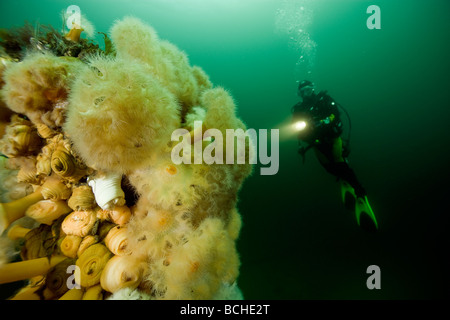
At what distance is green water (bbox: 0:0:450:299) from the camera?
53.8ft

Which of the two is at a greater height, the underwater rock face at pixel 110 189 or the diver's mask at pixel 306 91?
the diver's mask at pixel 306 91

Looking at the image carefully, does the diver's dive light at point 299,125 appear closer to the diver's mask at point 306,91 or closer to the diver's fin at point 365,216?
the diver's mask at point 306,91

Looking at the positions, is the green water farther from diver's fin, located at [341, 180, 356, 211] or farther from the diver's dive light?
diver's fin, located at [341, 180, 356, 211]

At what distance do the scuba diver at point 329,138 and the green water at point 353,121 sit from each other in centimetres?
259

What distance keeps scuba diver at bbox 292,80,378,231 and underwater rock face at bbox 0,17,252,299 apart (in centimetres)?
610

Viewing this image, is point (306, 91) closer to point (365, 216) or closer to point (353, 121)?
point (365, 216)

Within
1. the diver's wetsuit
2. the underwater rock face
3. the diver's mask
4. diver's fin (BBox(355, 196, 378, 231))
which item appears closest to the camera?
the underwater rock face

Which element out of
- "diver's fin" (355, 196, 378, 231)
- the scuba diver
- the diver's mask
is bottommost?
"diver's fin" (355, 196, 378, 231)

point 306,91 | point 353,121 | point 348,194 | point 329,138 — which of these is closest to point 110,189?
point 329,138

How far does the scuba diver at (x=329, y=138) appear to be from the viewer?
686 cm

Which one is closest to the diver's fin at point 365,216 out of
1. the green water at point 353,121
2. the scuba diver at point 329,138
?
the scuba diver at point 329,138

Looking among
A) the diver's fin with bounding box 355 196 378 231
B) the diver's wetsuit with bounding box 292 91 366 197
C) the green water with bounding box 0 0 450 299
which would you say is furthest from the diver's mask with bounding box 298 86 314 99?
the diver's fin with bounding box 355 196 378 231

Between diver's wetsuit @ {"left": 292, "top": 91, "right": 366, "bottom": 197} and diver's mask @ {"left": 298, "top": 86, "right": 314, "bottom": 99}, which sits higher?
diver's mask @ {"left": 298, "top": 86, "right": 314, "bottom": 99}

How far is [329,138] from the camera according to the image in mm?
6910
